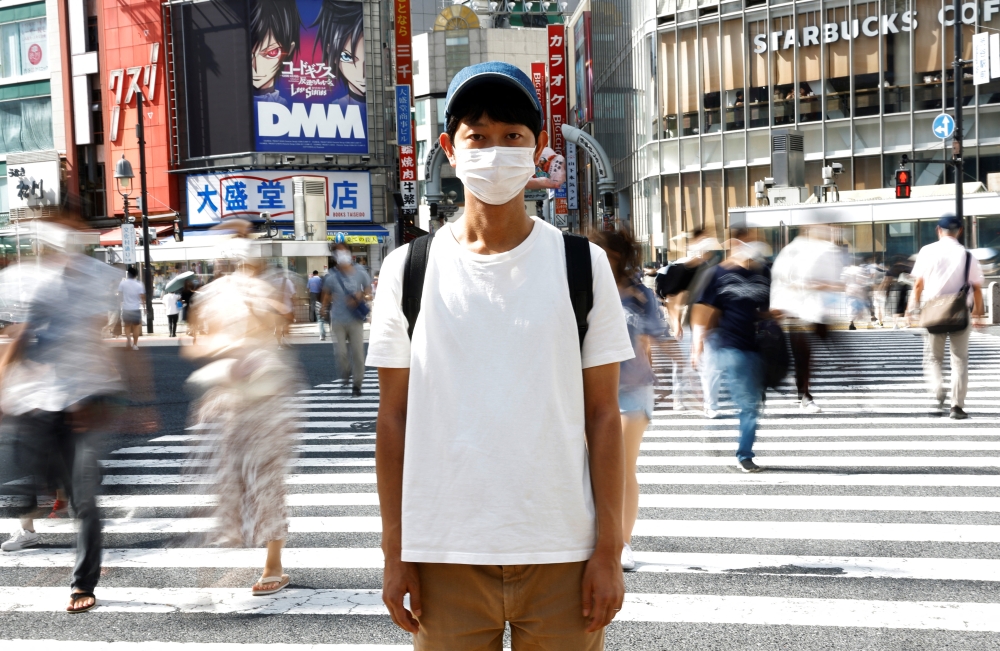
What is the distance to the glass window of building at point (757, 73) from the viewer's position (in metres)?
38.8

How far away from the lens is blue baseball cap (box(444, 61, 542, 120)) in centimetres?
235

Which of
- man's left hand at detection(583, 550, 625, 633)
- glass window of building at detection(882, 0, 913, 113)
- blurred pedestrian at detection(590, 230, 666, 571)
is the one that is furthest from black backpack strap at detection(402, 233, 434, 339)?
glass window of building at detection(882, 0, 913, 113)

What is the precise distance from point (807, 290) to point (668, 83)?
34121 millimetres

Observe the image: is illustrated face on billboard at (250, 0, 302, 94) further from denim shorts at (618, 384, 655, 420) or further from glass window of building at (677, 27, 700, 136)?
denim shorts at (618, 384, 655, 420)

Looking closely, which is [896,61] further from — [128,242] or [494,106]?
[494,106]

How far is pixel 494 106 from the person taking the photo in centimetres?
242

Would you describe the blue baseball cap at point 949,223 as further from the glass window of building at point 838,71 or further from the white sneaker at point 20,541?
the glass window of building at point 838,71

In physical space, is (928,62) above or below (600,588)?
above

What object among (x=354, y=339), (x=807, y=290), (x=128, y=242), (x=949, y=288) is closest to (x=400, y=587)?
(x=807, y=290)

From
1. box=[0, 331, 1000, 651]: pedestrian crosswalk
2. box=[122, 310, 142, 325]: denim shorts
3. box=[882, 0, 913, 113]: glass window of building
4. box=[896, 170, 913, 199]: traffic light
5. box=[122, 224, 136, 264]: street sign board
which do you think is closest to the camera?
box=[0, 331, 1000, 651]: pedestrian crosswalk

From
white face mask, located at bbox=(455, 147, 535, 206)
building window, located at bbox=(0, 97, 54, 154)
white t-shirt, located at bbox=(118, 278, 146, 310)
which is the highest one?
building window, located at bbox=(0, 97, 54, 154)

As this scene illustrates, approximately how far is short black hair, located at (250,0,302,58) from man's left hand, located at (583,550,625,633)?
1927 inches

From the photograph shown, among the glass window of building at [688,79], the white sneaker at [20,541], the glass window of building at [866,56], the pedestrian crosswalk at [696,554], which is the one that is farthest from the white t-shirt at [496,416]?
the glass window of building at [688,79]

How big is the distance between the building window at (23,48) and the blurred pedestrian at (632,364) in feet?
183
